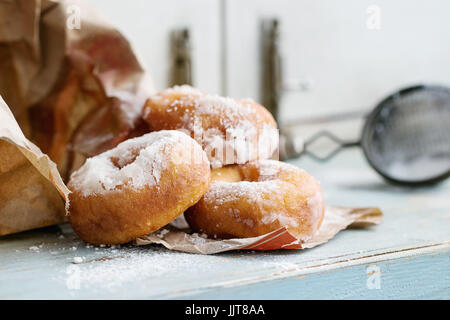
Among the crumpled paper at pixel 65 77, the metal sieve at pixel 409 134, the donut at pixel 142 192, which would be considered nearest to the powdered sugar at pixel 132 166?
the donut at pixel 142 192

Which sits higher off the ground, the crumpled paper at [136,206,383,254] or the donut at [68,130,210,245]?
the donut at [68,130,210,245]

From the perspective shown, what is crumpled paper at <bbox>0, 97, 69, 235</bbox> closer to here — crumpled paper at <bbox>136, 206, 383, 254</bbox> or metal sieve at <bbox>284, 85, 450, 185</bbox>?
crumpled paper at <bbox>136, 206, 383, 254</bbox>

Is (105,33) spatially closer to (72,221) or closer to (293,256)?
(72,221)

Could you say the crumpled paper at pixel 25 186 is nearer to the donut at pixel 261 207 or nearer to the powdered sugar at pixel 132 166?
the powdered sugar at pixel 132 166

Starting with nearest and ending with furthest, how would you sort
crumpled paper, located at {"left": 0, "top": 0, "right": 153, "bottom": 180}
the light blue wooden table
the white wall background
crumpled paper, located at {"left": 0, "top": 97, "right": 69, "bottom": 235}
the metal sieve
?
the light blue wooden table, crumpled paper, located at {"left": 0, "top": 97, "right": 69, "bottom": 235}, crumpled paper, located at {"left": 0, "top": 0, "right": 153, "bottom": 180}, the metal sieve, the white wall background

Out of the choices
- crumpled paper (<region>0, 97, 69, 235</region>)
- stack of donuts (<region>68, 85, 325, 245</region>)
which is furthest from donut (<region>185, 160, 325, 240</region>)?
crumpled paper (<region>0, 97, 69, 235</region>)
